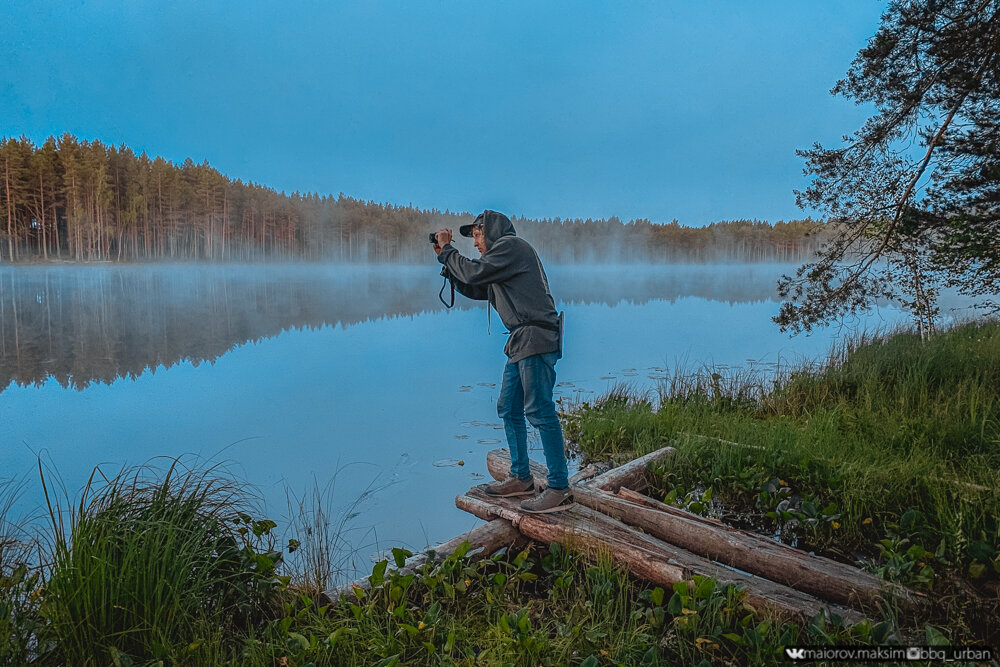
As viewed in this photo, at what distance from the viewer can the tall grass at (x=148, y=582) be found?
7.84ft

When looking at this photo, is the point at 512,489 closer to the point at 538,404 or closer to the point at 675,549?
the point at 538,404

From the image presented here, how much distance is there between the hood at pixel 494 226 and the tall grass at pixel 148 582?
2.37 metres

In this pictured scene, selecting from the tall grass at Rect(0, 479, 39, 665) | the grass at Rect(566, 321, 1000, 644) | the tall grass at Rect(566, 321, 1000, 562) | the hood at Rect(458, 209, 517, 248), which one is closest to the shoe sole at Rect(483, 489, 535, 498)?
the grass at Rect(566, 321, 1000, 644)

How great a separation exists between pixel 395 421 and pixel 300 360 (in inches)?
247

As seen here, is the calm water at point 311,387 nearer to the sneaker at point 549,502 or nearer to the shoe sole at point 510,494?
the shoe sole at point 510,494

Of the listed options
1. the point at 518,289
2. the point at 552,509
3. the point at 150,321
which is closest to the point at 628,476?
the point at 552,509

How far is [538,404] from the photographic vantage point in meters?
3.69

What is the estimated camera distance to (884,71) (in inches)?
270

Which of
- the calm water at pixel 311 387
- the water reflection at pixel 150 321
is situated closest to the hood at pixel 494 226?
the calm water at pixel 311 387

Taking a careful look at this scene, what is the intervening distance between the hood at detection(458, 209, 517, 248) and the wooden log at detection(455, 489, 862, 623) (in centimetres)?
188

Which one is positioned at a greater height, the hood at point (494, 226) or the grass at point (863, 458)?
the hood at point (494, 226)

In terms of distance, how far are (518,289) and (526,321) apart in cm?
22

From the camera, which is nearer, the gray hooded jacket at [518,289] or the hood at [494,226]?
the gray hooded jacket at [518,289]

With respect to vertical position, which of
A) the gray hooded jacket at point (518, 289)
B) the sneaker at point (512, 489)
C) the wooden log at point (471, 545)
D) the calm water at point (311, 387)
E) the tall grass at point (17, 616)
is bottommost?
the calm water at point (311, 387)
